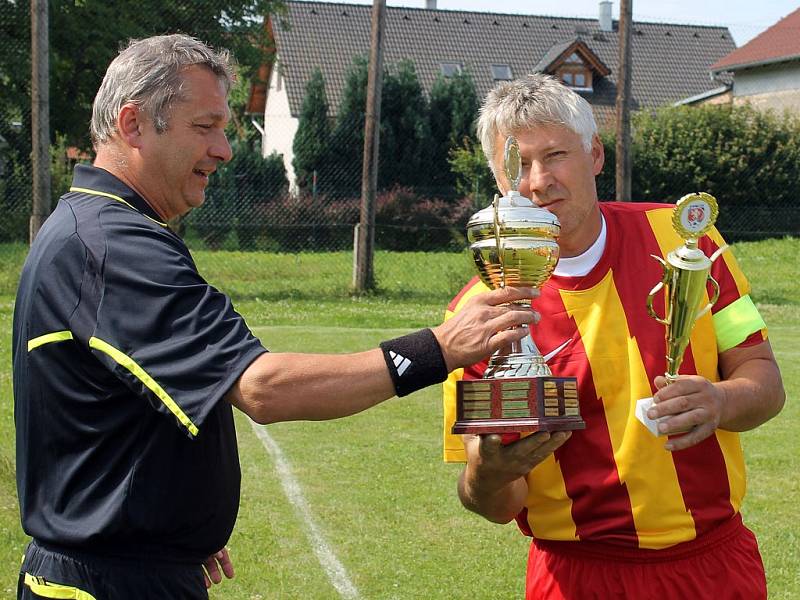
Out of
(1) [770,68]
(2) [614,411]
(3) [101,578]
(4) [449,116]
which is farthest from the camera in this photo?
(1) [770,68]

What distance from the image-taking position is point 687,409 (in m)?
2.64

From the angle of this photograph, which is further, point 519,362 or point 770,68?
point 770,68

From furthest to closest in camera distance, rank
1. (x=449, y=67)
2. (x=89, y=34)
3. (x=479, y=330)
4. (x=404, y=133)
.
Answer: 1. (x=449, y=67)
2. (x=404, y=133)
3. (x=89, y=34)
4. (x=479, y=330)

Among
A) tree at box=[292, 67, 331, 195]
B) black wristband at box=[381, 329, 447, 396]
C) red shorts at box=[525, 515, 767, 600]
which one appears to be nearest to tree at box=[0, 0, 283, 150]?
tree at box=[292, 67, 331, 195]

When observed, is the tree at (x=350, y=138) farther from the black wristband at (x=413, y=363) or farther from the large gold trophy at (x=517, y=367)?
the black wristband at (x=413, y=363)

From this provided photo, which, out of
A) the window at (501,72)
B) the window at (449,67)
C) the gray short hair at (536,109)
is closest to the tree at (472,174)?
the window at (449,67)

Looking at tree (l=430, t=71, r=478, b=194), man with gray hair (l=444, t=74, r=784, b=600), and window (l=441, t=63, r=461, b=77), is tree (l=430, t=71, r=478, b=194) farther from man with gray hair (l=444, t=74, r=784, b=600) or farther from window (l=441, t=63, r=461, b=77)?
man with gray hair (l=444, t=74, r=784, b=600)

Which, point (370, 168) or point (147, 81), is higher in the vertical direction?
point (147, 81)

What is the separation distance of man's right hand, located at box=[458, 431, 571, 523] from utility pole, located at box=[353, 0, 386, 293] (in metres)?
14.1

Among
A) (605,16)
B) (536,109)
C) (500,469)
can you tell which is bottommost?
(500,469)

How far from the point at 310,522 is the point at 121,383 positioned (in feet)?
13.6

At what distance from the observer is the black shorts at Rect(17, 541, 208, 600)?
2.70 m

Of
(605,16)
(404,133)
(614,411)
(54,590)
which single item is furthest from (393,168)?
(54,590)

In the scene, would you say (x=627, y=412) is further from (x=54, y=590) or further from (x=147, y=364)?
(x=54, y=590)
